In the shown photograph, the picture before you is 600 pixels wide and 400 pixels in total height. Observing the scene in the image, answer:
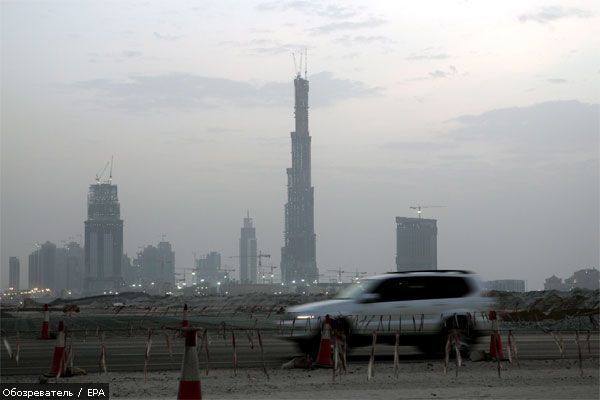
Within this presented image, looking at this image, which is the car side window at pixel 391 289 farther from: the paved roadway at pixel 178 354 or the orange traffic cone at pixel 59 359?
the orange traffic cone at pixel 59 359

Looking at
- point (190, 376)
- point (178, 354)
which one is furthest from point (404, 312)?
point (190, 376)

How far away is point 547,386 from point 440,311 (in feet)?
16.5

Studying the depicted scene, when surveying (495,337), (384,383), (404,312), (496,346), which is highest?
(404,312)

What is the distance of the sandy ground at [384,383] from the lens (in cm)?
1440

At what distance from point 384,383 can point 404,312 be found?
444 centimetres

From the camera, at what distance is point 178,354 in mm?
22516

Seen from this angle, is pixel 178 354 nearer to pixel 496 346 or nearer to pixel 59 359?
pixel 59 359

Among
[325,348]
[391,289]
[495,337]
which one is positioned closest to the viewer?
[325,348]

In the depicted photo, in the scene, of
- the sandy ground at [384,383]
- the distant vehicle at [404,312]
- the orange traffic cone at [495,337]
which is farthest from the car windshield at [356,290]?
the orange traffic cone at [495,337]

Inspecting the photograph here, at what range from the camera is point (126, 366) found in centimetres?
1925

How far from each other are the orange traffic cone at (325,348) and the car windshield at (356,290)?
2291mm

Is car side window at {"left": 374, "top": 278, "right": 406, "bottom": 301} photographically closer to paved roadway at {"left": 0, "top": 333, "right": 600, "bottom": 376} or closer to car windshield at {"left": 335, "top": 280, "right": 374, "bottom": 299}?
car windshield at {"left": 335, "top": 280, "right": 374, "bottom": 299}

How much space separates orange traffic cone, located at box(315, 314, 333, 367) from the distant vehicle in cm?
123

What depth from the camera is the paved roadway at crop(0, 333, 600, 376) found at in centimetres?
1925
